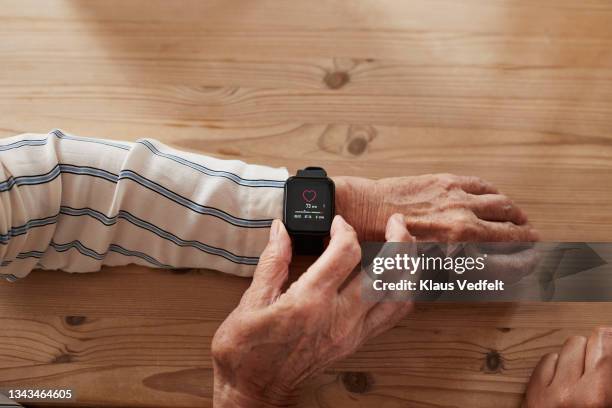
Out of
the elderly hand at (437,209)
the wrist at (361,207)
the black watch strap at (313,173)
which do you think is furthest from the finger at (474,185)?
the black watch strap at (313,173)

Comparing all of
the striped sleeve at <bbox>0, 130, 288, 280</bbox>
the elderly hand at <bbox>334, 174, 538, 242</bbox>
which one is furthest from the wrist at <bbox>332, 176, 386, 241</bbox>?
the striped sleeve at <bbox>0, 130, 288, 280</bbox>

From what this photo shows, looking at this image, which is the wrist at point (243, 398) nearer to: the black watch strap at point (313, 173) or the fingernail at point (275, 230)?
the fingernail at point (275, 230)

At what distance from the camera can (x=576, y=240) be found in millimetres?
977

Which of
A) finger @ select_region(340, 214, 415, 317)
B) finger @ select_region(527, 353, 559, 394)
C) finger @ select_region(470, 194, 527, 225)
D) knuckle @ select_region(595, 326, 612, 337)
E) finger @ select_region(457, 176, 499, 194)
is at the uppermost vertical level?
finger @ select_region(457, 176, 499, 194)

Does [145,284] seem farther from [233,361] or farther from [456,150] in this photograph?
[456,150]

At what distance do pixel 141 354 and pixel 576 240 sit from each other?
78cm

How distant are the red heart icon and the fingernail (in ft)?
0.19

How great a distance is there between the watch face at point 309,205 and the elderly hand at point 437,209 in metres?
0.06

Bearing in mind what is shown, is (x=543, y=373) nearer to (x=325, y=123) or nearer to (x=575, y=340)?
(x=575, y=340)

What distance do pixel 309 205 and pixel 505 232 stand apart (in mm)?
340

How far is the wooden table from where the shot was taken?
3.04 feet

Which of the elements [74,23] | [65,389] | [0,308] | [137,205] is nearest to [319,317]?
[137,205]

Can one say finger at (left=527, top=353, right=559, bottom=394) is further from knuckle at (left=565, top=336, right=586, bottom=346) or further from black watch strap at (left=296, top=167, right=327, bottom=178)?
black watch strap at (left=296, top=167, right=327, bottom=178)

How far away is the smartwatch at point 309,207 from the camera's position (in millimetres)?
867
